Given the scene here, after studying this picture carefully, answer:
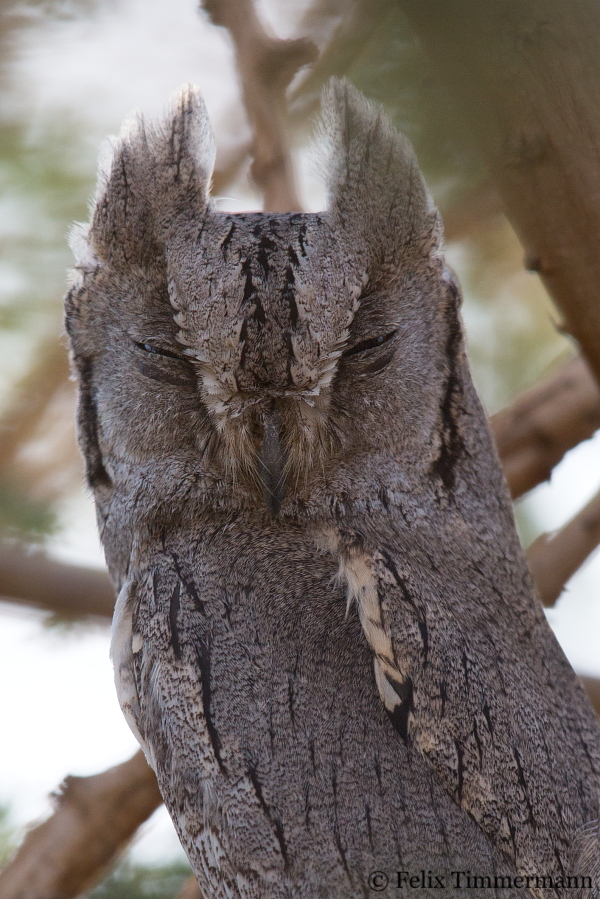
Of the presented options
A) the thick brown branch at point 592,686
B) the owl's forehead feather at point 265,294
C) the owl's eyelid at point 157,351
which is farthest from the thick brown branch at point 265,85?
the thick brown branch at point 592,686

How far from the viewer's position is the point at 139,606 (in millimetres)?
2369

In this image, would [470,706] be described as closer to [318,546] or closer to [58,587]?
[318,546]

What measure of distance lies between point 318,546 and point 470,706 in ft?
1.90

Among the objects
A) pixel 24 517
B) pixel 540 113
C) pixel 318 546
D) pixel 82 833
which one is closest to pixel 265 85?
pixel 540 113

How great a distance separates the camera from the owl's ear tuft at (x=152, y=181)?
2.47m

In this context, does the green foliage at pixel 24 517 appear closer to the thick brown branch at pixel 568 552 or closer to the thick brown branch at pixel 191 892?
the thick brown branch at pixel 191 892

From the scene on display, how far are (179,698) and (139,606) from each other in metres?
0.31

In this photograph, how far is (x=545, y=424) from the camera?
3.47 metres

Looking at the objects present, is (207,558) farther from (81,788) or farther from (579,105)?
(579,105)

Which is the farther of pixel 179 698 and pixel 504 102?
pixel 179 698

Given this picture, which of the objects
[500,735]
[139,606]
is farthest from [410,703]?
[139,606]

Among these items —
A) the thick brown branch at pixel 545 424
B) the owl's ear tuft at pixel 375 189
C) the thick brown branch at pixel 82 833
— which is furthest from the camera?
the thick brown branch at pixel 545 424

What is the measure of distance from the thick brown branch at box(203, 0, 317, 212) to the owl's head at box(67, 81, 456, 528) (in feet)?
0.99

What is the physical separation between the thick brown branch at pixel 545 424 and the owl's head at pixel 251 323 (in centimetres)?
110
